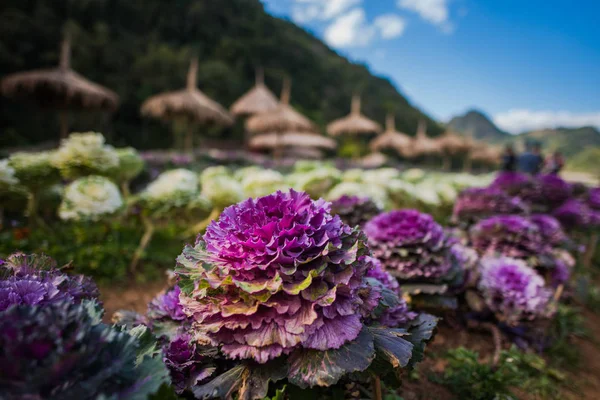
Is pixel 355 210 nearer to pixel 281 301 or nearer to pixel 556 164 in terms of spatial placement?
pixel 281 301

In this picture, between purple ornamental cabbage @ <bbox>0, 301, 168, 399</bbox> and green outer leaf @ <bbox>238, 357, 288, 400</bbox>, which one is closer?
purple ornamental cabbage @ <bbox>0, 301, 168, 399</bbox>

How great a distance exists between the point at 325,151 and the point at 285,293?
2468 cm

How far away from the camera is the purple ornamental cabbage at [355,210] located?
2.00 meters

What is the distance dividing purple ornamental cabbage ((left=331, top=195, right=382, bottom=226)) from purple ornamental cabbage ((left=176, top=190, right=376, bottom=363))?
3.93 ft

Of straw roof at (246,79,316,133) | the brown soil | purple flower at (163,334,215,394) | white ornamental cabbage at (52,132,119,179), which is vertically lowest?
the brown soil

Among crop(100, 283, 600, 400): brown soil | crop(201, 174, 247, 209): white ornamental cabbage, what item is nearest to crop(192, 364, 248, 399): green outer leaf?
crop(100, 283, 600, 400): brown soil

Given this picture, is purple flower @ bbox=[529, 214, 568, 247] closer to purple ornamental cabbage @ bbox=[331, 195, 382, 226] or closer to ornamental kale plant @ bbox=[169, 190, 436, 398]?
purple ornamental cabbage @ bbox=[331, 195, 382, 226]

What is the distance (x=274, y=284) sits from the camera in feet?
2.30

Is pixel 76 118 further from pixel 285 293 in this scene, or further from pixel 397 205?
pixel 285 293

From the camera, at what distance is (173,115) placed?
31.6 ft

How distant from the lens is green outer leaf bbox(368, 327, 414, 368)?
723 millimetres

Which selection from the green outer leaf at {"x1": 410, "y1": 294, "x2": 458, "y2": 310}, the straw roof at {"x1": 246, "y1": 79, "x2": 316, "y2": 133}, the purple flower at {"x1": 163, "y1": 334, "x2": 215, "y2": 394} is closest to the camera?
the purple flower at {"x1": 163, "y1": 334, "x2": 215, "y2": 394}

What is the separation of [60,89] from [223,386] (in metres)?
8.18

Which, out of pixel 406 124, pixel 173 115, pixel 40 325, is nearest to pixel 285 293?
pixel 40 325
